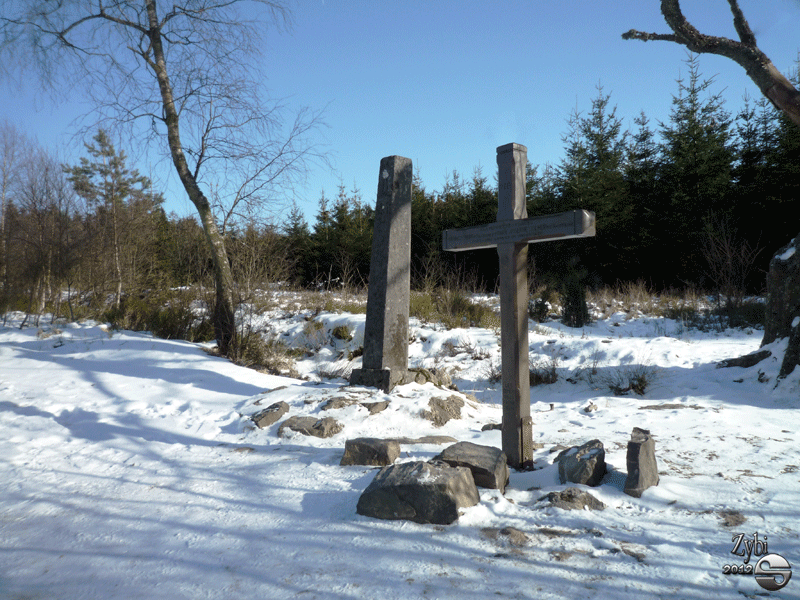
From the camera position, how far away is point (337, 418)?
471cm

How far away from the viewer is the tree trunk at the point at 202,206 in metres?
7.55

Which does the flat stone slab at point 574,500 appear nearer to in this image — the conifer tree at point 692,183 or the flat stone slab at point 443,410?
the flat stone slab at point 443,410

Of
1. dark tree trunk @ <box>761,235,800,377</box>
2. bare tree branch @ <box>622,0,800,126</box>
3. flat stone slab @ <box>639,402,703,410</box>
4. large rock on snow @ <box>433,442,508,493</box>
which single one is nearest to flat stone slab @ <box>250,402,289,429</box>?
large rock on snow @ <box>433,442,508,493</box>

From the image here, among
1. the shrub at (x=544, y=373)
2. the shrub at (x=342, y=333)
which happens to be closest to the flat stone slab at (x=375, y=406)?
the shrub at (x=544, y=373)

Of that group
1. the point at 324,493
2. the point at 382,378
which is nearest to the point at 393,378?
the point at 382,378

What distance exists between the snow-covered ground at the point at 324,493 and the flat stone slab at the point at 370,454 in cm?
10

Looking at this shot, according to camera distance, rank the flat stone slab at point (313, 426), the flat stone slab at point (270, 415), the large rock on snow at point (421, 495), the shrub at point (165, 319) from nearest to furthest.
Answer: the large rock on snow at point (421, 495)
the flat stone slab at point (313, 426)
the flat stone slab at point (270, 415)
the shrub at point (165, 319)

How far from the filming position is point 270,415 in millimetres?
4676

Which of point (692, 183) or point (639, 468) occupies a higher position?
point (692, 183)

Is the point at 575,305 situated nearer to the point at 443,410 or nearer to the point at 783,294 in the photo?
the point at 783,294

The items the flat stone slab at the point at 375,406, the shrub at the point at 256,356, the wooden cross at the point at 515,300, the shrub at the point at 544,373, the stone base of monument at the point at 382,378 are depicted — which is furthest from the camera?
the shrub at the point at 256,356

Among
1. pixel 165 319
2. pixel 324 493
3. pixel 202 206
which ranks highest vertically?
pixel 202 206

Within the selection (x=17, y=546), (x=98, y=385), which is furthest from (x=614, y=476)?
(x=98, y=385)

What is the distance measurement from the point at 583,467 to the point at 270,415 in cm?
282
